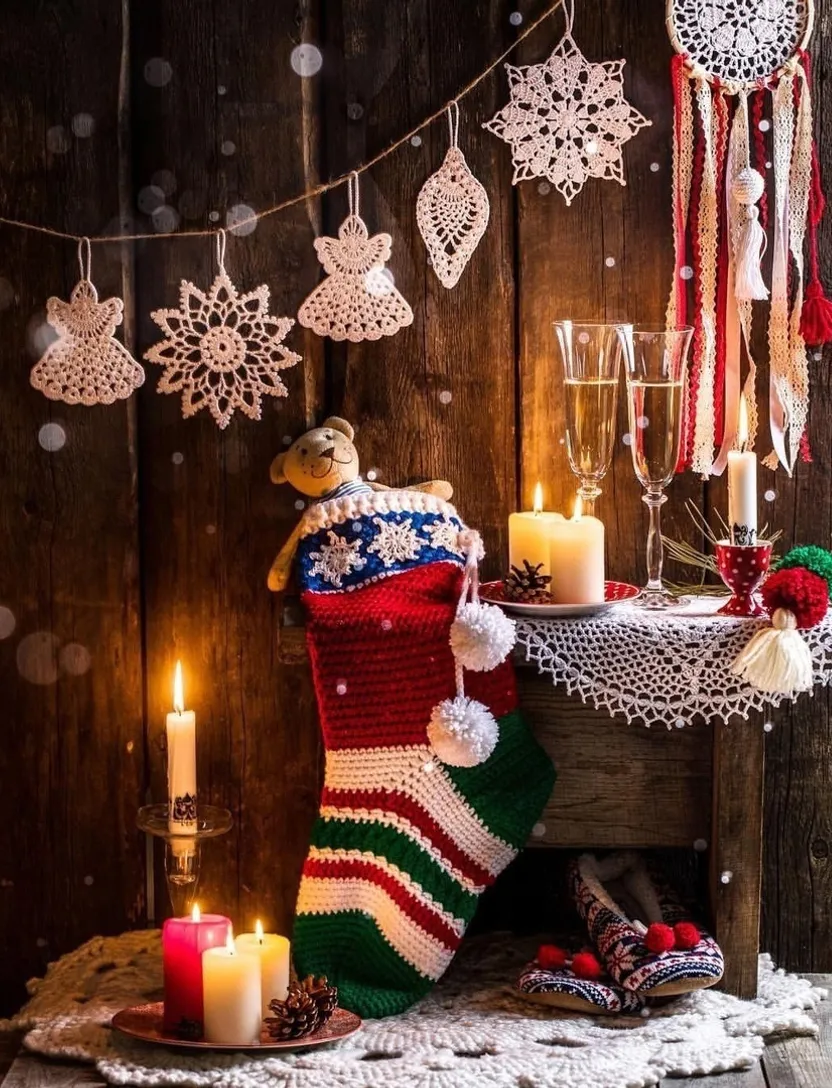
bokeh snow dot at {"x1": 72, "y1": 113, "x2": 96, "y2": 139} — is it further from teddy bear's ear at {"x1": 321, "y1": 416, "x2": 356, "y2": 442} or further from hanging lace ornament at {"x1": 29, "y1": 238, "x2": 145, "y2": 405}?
teddy bear's ear at {"x1": 321, "y1": 416, "x2": 356, "y2": 442}

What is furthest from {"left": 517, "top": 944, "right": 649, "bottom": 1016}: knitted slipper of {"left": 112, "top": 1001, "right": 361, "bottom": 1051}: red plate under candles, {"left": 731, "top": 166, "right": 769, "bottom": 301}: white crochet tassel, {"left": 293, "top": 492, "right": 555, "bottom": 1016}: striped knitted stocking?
{"left": 731, "top": 166, "right": 769, "bottom": 301}: white crochet tassel

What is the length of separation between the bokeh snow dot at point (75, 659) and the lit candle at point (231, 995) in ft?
1.88

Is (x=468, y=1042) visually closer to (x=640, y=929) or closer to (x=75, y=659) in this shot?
(x=640, y=929)

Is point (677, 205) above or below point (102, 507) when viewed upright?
above

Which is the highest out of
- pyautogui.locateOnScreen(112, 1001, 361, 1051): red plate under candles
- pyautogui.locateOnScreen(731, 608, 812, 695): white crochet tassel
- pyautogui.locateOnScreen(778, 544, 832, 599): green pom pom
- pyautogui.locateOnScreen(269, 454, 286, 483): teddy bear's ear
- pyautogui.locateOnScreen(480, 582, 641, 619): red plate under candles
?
pyautogui.locateOnScreen(269, 454, 286, 483): teddy bear's ear

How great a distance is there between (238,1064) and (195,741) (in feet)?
1.68

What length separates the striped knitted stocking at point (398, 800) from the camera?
2.05 meters

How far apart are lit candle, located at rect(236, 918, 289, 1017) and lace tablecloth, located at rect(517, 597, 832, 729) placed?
493mm

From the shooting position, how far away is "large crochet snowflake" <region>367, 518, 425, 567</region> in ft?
7.06

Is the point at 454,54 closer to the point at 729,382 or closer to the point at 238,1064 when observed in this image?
the point at 729,382

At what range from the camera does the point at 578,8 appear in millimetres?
2180

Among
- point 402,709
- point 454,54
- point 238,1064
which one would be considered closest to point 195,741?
point 402,709

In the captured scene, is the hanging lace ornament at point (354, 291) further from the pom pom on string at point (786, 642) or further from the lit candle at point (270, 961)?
the lit candle at point (270, 961)

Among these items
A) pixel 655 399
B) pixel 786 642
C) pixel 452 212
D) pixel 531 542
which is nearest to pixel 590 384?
pixel 655 399
